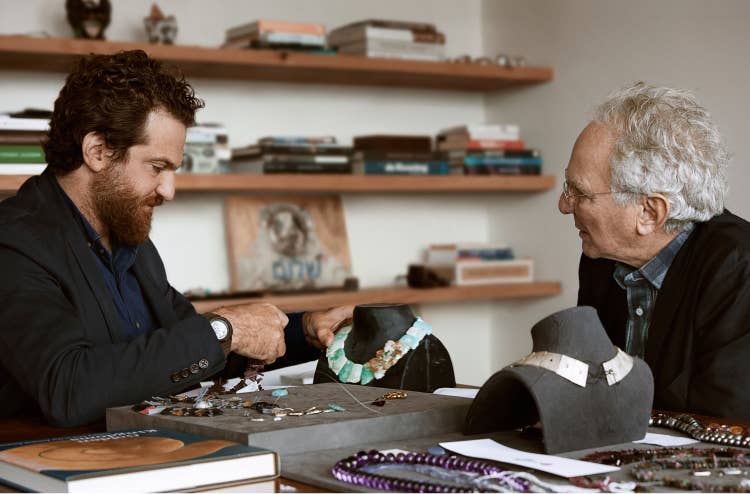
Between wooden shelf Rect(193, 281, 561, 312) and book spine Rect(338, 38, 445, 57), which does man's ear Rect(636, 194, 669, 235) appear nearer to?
wooden shelf Rect(193, 281, 561, 312)

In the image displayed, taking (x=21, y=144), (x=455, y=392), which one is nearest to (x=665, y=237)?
(x=455, y=392)

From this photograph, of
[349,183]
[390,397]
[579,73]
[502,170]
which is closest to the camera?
[390,397]

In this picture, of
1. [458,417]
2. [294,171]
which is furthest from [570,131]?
[458,417]

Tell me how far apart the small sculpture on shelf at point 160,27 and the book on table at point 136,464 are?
8.26 ft

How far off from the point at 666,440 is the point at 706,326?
0.57 meters

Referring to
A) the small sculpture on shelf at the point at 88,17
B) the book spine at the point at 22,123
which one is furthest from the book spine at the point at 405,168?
the book spine at the point at 22,123

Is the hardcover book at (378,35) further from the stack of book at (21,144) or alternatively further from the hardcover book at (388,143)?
the stack of book at (21,144)

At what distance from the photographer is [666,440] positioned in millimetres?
1361

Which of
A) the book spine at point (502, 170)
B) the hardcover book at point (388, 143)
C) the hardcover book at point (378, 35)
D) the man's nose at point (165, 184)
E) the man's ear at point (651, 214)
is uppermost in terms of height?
the hardcover book at point (378, 35)

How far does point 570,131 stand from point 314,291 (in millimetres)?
1201

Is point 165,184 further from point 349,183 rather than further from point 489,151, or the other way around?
point 489,151

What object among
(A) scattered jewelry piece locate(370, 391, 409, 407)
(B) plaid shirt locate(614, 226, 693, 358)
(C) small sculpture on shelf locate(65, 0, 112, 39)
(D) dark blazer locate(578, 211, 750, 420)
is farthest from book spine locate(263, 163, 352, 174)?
(A) scattered jewelry piece locate(370, 391, 409, 407)

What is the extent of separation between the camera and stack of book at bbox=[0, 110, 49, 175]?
313 centimetres

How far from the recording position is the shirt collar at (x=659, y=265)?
81.5 inches
